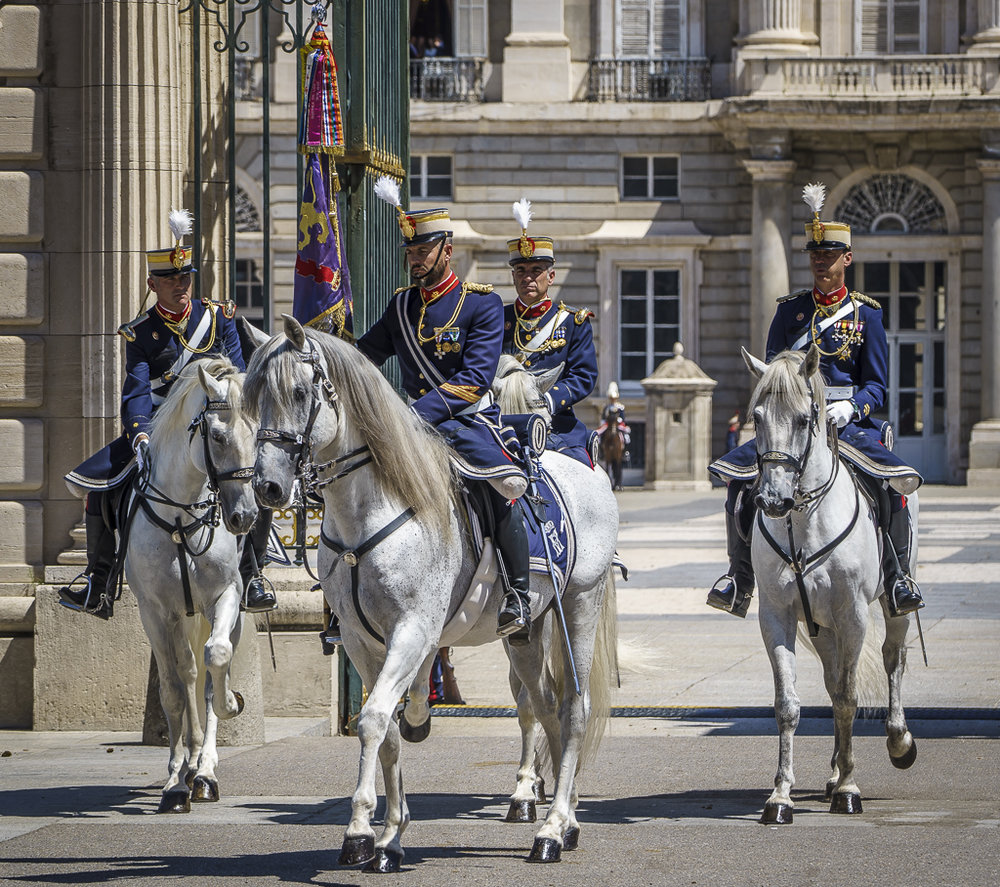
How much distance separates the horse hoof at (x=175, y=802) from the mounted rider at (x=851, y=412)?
2870 millimetres

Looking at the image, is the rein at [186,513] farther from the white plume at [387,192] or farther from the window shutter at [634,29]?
the window shutter at [634,29]

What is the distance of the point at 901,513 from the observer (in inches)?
379

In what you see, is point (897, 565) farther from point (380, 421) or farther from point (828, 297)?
point (380, 421)

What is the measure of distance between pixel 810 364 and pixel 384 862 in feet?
10.4

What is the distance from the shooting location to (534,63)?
38969 millimetres

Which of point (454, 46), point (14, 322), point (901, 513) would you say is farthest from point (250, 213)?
point (901, 513)

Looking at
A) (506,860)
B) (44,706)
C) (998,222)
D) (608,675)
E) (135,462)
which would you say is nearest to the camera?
(506,860)

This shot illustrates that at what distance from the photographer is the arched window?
38.9 m

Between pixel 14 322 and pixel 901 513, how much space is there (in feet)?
17.9

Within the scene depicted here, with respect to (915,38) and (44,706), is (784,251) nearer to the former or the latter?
(915,38)

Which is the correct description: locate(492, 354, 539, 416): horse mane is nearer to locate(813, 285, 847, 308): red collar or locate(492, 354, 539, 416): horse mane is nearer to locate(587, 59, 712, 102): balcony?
locate(813, 285, 847, 308): red collar

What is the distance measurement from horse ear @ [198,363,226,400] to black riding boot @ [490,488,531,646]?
1.64 m

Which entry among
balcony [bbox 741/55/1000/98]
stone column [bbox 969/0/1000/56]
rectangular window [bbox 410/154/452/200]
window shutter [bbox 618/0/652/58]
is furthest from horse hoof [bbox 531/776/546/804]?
window shutter [bbox 618/0/652/58]

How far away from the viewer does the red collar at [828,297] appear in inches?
381
